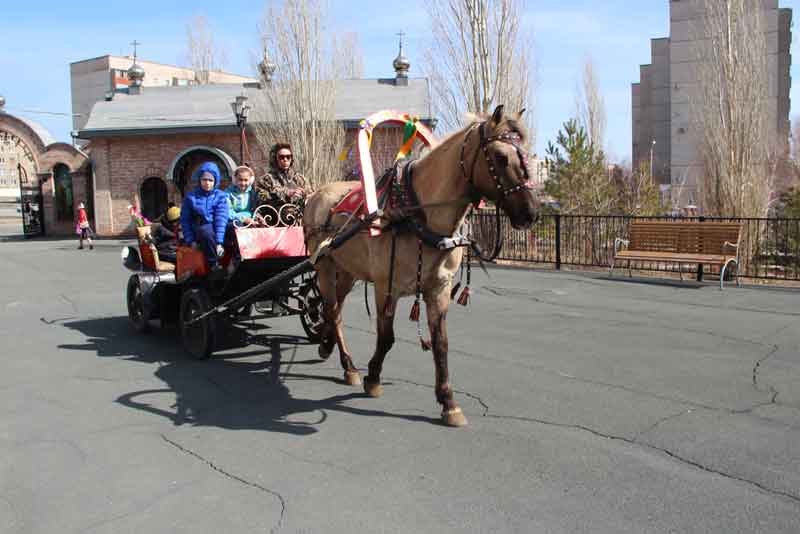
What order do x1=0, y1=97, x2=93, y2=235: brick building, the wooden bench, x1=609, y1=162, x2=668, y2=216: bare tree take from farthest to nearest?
x1=0, y1=97, x2=93, y2=235: brick building, x1=609, y1=162, x2=668, y2=216: bare tree, the wooden bench

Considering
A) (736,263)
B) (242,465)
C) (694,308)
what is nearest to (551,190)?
(736,263)

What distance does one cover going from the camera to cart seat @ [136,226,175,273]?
840 centimetres

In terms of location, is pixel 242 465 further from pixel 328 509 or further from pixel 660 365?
pixel 660 365

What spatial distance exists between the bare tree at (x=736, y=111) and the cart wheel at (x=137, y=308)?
12.6 meters

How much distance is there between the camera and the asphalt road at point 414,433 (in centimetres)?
369

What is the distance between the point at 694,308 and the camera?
9727mm

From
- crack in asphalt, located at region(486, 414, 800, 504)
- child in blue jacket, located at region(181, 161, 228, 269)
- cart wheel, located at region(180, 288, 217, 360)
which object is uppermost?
child in blue jacket, located at region(181, 161, 228, 269)

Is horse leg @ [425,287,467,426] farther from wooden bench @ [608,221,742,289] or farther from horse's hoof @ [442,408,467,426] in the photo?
wooden bench @ [608,221,742,289]

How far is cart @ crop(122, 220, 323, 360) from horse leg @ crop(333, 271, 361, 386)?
425mm

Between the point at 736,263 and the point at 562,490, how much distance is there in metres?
9.82

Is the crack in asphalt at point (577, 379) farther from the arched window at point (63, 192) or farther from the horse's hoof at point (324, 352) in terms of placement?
the arched window at point (63, 192)

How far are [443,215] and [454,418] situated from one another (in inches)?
59.8

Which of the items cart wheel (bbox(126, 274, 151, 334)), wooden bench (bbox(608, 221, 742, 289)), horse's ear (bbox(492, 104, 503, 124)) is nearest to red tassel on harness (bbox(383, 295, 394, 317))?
horse's ear (bbox(492, 104, 503, 124))

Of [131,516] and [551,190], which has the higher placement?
[551,190]
